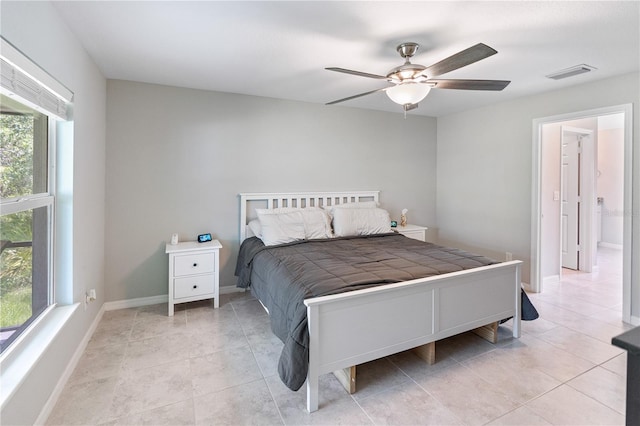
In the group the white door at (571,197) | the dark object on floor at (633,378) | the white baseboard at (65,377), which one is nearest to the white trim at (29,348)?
the white baseboard at (65,377)

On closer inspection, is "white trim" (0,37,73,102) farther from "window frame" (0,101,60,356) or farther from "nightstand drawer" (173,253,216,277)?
"nightstand drawer" (173,253,216,277)

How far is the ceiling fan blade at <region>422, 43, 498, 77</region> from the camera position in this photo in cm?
177

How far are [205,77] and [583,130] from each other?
5.19 meters

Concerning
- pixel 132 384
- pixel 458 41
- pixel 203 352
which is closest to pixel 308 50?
pixel 458 41

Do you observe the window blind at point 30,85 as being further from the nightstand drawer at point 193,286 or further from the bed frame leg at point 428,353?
the bed frame leg at point 428,353

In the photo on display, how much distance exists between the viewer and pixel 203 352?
249cm

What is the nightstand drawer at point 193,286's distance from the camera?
3199 millimetres

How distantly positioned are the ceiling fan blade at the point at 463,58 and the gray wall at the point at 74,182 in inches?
89.7

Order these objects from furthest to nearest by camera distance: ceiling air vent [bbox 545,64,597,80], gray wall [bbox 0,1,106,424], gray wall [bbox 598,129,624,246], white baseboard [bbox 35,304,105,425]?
gray wall [bbox 598,129,624,246]
ceiling air vent [bbox 545,64,597,80]
white baseboard [bbox 35,304,105,425]
gray wall [bbox 0,1,106,424]

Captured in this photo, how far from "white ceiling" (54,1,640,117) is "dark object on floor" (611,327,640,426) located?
76.5 inches

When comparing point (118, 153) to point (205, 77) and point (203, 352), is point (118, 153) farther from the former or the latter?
point (203, 352)

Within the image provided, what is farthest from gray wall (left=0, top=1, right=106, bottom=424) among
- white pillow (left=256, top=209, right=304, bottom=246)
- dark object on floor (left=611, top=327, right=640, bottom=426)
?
dark object on floor (left=611, top=327, right=640, bottom=426)

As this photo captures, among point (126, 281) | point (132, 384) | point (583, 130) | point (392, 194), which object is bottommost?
point (132, 384)

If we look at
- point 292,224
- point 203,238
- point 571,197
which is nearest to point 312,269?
point 292,224
